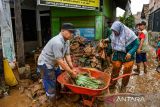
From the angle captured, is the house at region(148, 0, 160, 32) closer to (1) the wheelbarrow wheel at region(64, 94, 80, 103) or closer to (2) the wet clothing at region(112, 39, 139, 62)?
(2) the wet clothing at region(112, 39, 139, 62)

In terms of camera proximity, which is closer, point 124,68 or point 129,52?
point 129,52

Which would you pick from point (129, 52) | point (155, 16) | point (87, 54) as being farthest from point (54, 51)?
point (155, 16)

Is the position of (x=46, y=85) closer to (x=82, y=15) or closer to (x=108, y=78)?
(x=108, y=78)

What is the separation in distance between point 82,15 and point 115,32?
4.91 meters

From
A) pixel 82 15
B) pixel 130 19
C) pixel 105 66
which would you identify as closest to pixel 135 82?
pixel 105 66

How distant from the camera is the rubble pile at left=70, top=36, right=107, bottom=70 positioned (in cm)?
716

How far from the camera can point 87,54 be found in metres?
7.39

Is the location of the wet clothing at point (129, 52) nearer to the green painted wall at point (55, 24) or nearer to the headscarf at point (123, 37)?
the headscarf at point (123, 37)

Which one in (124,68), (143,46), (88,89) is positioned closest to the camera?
(88,89)

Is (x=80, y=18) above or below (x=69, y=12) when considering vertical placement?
below

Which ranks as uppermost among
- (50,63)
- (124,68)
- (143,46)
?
(143,46)

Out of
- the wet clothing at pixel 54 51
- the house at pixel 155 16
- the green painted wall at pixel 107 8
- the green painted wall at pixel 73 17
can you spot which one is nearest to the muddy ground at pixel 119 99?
the wet clothing at pixel 54 51

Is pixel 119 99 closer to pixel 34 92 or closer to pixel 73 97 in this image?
pixel 73 97

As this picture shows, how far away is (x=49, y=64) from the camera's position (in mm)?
4281
